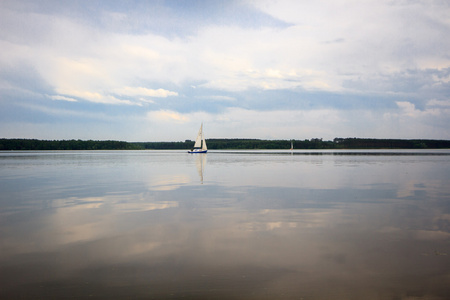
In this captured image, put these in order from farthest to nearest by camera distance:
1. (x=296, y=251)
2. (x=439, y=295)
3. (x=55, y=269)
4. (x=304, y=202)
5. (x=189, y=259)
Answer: (x=304, y=202)
(x=296, y=251)
(x=189, y=259)
(x=55, y=269)
(x=439, y=295)

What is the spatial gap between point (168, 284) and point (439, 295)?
15.0 feet

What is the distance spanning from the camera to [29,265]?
675 cm

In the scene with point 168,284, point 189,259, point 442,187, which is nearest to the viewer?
point 168,284

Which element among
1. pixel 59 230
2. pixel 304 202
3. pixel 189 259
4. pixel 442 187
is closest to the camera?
pixel 189 259

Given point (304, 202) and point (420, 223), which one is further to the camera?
point (304, 202)

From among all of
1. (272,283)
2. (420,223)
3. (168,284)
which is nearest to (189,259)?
(168,284)

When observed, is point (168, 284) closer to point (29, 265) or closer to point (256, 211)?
point (29, 265)

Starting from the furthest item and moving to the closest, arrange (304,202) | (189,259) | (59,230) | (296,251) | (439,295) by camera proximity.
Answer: (304,202) < (59,230) < (296,251) < (189,259) < (439,295)

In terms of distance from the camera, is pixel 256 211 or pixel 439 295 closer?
pixel 439 295

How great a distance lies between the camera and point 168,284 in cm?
583

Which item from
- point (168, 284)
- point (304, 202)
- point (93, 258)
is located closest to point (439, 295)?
point (168, 284)

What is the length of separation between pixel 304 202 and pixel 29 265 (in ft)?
35.3

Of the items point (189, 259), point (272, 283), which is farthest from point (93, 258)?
point (272, 283)

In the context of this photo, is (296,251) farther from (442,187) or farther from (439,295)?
(442,187)
